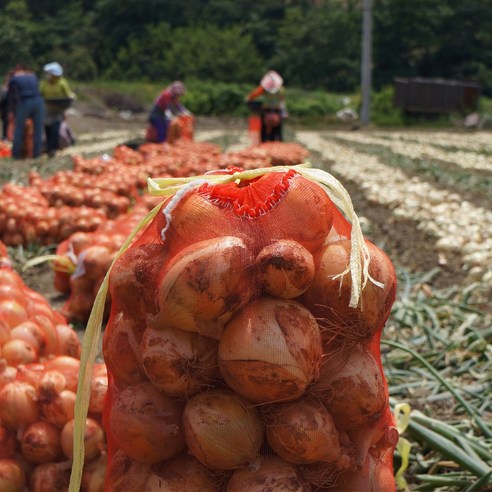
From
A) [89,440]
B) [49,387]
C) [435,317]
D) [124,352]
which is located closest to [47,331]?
[49,387]

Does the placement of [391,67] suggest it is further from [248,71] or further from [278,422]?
[278,422]

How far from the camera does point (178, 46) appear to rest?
50.6 m

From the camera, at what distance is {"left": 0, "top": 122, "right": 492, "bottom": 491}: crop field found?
197 centimetres

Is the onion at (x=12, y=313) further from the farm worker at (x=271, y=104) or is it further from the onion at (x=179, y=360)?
the farm worker at (x=271, y=104)

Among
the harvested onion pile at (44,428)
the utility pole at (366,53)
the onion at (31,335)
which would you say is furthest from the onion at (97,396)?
the utility pole at (366,53)

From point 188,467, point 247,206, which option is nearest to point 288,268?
point 247,206

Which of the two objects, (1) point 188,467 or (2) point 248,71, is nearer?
(1) point 188,467

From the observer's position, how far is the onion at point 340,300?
4.34 feet

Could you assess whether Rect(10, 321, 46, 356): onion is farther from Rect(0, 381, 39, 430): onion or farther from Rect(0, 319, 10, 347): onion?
Rect(0, 381, 39, 430): onion

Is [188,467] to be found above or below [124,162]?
above

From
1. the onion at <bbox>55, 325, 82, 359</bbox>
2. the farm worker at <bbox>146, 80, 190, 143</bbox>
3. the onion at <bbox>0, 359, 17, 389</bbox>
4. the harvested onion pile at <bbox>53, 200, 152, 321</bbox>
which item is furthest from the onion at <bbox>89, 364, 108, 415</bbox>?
the farm worker at <bbox>146, 80, 190, 143</bbox>

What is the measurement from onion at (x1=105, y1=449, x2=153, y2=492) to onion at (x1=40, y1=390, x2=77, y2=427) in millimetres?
279

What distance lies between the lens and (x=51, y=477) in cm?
167

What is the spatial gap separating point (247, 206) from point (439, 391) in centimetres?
141
